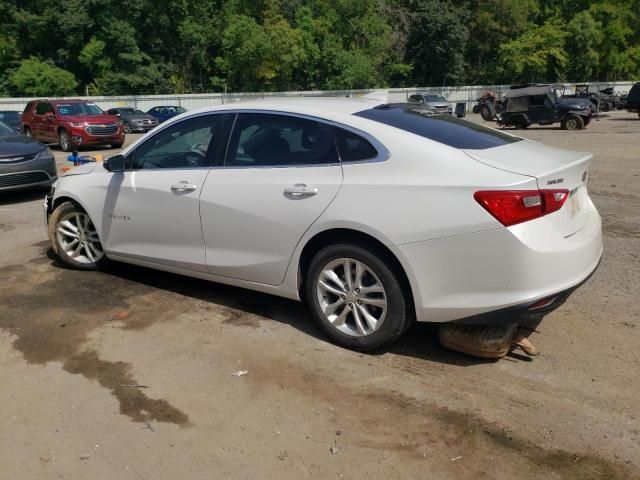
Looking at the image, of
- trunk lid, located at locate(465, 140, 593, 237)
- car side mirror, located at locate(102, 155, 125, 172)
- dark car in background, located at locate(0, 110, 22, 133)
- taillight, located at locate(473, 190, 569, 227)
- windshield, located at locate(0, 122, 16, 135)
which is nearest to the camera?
taillight, located at locate(473, 190, 569, 227)

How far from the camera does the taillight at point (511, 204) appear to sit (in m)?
3.34

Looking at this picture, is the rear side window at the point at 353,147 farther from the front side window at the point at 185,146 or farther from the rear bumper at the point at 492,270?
the front side window at the point at 185,146

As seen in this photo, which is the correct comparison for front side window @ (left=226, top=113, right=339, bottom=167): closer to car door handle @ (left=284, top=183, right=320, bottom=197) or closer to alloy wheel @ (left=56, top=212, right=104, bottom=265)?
car door handle @ (left=284, top=183, right=320, bottom=197)

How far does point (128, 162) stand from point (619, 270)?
4487 mm

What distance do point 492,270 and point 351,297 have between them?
0.95m

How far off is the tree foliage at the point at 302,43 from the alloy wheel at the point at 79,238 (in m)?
43.2

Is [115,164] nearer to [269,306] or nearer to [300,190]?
[269,306]

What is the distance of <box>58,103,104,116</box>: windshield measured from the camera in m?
20.0

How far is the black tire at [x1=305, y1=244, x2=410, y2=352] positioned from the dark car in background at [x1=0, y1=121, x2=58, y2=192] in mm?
7215

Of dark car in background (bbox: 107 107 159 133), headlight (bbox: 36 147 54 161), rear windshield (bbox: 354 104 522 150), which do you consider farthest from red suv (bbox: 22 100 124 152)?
rear windshield (bbox: 354 104 522 150)

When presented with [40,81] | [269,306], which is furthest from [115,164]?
[40,81]

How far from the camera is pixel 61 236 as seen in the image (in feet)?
19.3

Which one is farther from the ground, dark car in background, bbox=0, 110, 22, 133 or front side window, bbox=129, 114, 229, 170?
front side window, bbox=129, 114, 229, 170

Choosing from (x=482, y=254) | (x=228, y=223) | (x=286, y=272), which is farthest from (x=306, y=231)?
(x=482, y=254)
